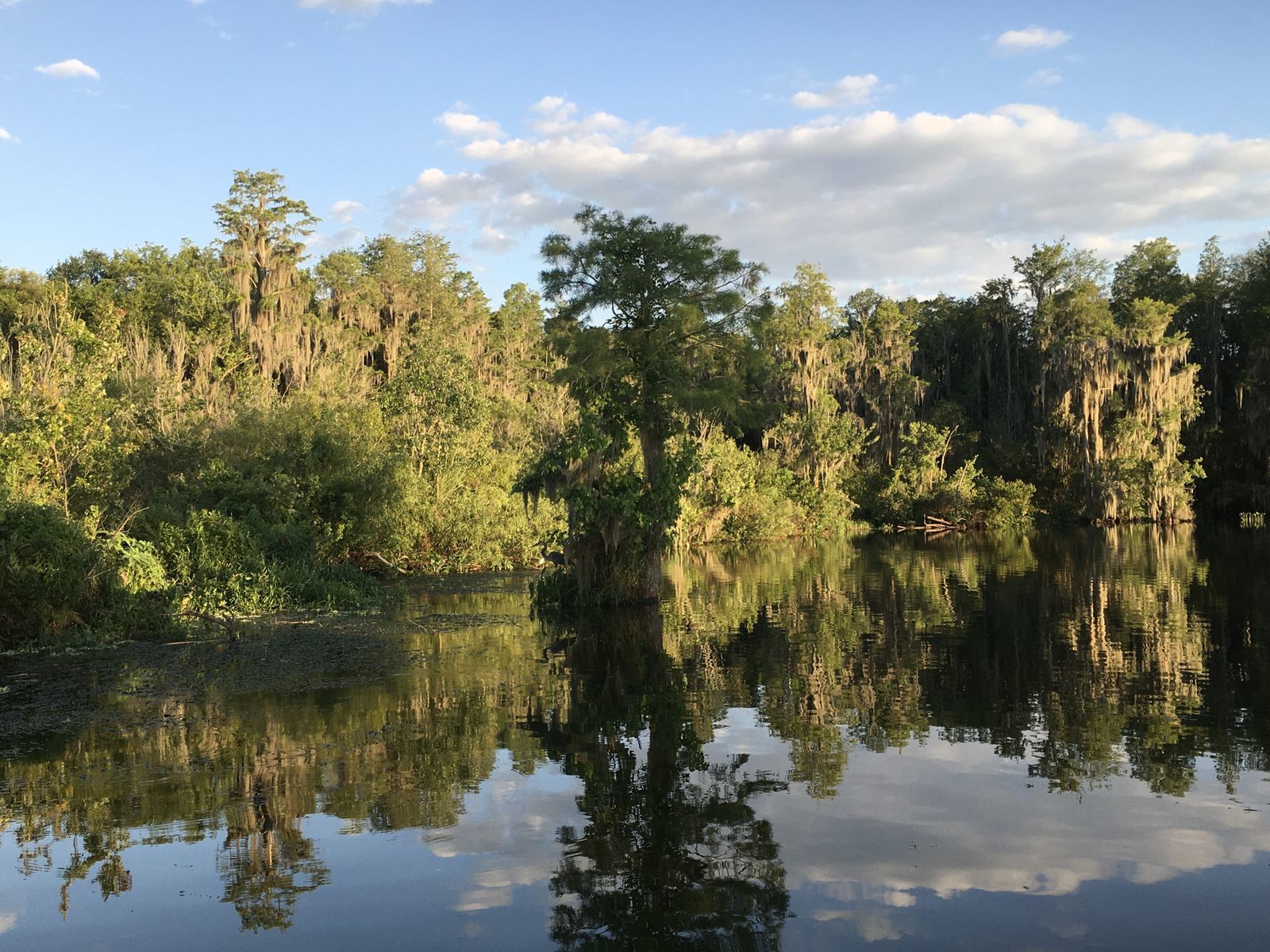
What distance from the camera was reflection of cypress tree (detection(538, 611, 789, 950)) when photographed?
5.79m

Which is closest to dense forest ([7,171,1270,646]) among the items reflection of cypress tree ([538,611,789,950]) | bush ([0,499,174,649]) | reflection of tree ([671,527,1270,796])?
bush ([0,499,174,649])

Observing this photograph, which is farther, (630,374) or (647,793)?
(630,374)

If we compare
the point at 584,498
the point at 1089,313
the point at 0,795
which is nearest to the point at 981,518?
the point at 1089,313

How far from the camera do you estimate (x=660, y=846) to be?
704 cm

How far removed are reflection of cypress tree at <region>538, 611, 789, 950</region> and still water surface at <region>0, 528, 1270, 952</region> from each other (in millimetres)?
32

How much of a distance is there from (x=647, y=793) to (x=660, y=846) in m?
1.27

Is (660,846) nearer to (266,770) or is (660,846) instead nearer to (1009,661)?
(266,770)

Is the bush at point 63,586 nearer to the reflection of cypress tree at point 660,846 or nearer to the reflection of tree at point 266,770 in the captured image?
the reflection of tree at point 266,770

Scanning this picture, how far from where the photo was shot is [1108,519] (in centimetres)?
5228

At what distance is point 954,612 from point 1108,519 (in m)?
37.7

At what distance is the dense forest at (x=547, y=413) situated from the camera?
65.2 ft

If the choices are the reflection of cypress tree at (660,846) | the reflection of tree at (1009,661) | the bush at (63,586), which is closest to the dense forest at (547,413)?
the bush at (63,586)

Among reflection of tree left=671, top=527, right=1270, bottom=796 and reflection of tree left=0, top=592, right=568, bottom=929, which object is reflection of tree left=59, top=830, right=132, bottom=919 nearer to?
reflection of tree left=0, top=592, right=568, bottom=929

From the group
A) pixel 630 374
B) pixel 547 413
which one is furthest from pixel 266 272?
pixel 630 374
